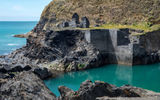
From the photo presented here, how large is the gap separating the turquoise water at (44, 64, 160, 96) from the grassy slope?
399 inches

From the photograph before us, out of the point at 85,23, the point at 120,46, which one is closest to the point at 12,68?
the point at 120,46

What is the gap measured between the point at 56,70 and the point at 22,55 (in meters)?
6.56

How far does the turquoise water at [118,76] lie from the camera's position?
20.7 meters

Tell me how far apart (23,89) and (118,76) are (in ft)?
55.5

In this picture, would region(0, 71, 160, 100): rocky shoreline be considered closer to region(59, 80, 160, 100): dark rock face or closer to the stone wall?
region(59, 80, 160, 100): dark rock face

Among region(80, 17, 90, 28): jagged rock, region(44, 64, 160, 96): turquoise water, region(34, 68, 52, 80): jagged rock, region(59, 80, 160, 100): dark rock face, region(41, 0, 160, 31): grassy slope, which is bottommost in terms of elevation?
region(44, 64, 160, 96): turquoise water

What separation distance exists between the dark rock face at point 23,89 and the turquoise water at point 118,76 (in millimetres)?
11596

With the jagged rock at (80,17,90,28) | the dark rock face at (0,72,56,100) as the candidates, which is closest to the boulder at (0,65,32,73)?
the jagged rock at (80,17,90,28)

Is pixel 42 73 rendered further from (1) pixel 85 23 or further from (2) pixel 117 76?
(1) pixel 85 23

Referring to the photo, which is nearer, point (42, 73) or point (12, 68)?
point (12, 68)

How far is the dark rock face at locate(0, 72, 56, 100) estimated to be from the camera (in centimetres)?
699

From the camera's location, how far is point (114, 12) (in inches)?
1766

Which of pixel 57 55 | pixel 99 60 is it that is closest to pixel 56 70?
pixel 57 55

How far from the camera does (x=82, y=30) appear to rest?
1081 inches
